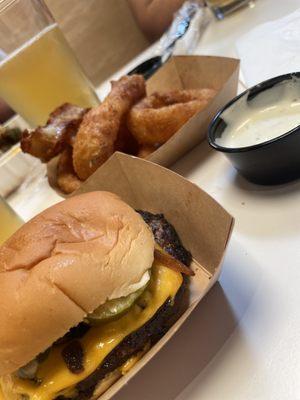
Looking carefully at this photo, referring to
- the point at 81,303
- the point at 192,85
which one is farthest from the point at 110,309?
the point at 192,85

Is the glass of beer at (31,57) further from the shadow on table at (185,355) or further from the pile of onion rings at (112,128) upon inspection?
the shadow on table at (185,355)

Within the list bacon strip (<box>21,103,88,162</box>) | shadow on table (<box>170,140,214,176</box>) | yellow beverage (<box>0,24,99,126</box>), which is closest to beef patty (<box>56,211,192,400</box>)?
shadow on table (<box>170,140,214,176</box>)

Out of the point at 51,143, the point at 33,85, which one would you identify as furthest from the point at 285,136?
the point at 33,85

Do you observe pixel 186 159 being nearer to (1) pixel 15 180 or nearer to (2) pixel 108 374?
(2) pixel 108 374

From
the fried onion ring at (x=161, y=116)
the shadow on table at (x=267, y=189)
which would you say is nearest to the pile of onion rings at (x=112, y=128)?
the fried onion ring at (x=161, y=116)

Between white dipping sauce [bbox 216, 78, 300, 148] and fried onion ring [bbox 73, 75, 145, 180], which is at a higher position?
fried onion ring [bbox 73, 75, 145, 180]

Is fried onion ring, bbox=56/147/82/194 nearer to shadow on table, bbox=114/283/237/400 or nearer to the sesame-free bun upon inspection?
the sesame-free bun
